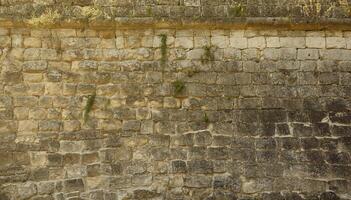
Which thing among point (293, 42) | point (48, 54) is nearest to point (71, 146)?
point (48, 54)

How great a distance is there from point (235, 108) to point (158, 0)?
165 cm

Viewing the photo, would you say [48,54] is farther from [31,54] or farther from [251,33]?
[251,33]

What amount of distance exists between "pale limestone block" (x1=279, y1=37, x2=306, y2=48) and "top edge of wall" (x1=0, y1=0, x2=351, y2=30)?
15 centimetres

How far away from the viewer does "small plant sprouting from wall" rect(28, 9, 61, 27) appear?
6.34 metres

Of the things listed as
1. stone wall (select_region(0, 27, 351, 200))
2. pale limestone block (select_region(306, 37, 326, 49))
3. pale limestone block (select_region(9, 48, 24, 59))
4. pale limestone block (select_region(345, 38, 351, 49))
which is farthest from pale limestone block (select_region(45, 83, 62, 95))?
pale limestone block (select_region(345, 38, 351, 49))

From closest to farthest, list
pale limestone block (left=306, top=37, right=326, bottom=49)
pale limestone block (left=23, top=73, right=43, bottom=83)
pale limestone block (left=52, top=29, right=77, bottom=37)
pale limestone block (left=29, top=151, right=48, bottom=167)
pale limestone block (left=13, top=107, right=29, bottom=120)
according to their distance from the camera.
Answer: pale limestone block (left=29, top=151, right=48, bottom=167) → pale limestone block (left=13, top=107, right=29, bottom=120) → pale limestone block (left=23, top=73, right=43, bottom=83) → pale limestone block (left=52, top=29, right=77, bottom=37) → pale limestone block (left=306, top=37, right=326, bottom=49)

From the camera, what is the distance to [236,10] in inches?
259

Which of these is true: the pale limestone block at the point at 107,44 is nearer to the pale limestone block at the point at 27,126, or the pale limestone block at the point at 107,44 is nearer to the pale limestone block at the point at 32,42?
the pale limestone block at the point at 32,42

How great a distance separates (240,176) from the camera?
6199 mm

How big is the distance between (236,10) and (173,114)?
1.53 meters

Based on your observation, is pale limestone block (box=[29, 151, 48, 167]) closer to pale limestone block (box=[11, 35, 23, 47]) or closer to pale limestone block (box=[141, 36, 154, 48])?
pale limestone block (box=[11, 35, 23, 47])

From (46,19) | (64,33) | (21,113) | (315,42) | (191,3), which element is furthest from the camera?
(315,42)

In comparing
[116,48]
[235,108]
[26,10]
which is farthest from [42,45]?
[235,108]

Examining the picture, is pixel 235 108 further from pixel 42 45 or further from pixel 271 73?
pixel 42 45
